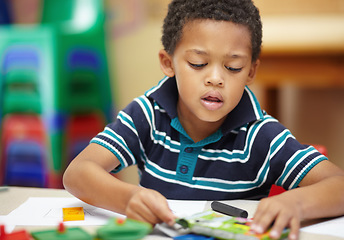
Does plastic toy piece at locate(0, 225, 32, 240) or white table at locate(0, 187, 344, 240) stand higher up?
plastic toy piece at locate(0, 225, 32, 240)

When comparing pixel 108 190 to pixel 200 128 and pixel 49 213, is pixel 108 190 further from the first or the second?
pixel 200 128

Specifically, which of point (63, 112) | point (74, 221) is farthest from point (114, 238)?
point (63, 112)

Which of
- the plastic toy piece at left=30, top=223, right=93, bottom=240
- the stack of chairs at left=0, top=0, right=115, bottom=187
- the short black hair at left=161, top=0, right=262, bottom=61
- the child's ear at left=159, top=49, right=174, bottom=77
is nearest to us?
the plastic toy piece at left=30, top=223, right=93, bottom=240

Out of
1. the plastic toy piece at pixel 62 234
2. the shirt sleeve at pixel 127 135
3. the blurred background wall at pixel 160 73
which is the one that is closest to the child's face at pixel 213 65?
the shirt sleeve at pixel 127 135

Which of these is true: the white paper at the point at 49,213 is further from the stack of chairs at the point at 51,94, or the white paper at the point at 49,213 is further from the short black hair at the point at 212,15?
the stack of chairs at the point at 51,94

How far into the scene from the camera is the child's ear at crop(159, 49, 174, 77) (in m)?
0.95

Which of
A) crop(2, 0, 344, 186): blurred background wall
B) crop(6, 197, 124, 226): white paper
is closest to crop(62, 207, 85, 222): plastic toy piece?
crop(6, 197, 124, 226): white paper

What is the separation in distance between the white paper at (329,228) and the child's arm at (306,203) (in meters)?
0.02

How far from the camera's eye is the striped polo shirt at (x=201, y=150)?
0.86 metres

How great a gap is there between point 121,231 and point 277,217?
8.3 inches

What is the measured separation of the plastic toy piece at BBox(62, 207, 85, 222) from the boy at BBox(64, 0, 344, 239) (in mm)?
27

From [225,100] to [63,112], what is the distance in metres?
1.24

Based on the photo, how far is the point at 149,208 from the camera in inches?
24.7

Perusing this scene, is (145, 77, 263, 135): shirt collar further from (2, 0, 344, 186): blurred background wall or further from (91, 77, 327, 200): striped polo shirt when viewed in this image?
(2, 0, 344, 186): blurred background wall
